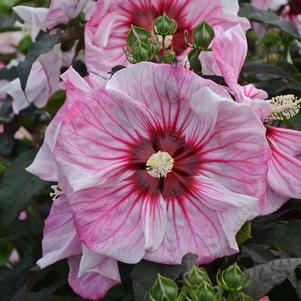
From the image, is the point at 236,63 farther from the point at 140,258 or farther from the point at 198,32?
the point at 140,258

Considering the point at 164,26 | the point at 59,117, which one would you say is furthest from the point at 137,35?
the point at 59,117

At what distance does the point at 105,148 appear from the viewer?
0.97m

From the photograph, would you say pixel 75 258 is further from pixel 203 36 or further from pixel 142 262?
pixel 203 36

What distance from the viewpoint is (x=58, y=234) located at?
3.45ft

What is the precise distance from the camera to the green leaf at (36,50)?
1234mm

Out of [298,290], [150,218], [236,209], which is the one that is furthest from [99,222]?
[298,290]

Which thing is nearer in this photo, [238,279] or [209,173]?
[238,279]

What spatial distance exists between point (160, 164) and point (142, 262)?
0.42 ft

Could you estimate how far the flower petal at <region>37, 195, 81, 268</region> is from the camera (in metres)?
1.02

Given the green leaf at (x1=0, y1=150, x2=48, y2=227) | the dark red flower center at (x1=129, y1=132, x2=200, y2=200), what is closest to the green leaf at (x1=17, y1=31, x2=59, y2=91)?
the green leaf at (x1=0, y1=150, x2=48, y2=227)

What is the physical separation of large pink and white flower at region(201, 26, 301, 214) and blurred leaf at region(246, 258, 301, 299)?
82 mm

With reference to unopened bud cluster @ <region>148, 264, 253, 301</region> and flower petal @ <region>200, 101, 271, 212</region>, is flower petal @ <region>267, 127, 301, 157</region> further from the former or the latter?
unopened bud cluster @ <region>148, 264, 253, 301</region>

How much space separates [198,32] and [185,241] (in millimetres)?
271

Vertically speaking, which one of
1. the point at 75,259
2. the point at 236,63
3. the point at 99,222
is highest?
the point at 236,63
